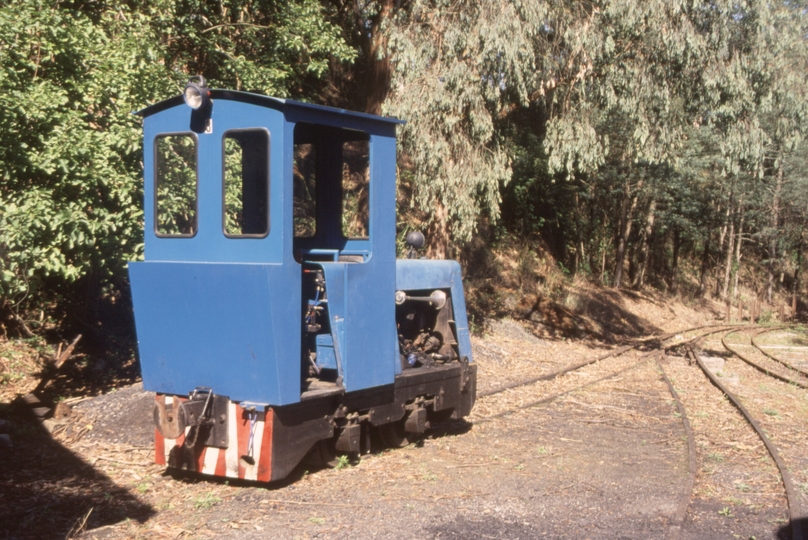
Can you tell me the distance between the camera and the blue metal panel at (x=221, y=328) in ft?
19.0

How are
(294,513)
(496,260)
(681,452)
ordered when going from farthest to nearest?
(496,260) < (681,452) < (294,513)

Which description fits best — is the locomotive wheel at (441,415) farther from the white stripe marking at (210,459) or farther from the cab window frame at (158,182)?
the cab window frame at (158,182)

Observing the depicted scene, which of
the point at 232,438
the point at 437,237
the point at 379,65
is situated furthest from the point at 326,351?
the point at 379,65

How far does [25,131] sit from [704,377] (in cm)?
1188

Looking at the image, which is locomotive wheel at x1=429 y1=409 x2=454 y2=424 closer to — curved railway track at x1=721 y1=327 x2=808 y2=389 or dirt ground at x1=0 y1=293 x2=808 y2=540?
dirt ground at x1=0 y1=293 x2=808 y2=540

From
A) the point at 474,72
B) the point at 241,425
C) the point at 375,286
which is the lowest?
the point at 241,425

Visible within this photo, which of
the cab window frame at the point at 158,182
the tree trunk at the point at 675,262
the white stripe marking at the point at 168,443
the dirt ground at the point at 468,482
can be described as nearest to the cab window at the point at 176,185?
the cab window frame at the point at 158,182

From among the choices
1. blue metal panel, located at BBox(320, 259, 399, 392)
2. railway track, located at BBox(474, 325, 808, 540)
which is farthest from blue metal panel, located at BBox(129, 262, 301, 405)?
railway track, located at BBox(474, 325, 808, 540)

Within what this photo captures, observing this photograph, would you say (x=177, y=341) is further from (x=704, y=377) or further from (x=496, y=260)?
(x=496, y=260)

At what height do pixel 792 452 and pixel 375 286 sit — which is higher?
pixel 375 286

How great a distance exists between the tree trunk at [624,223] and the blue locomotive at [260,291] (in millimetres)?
23013

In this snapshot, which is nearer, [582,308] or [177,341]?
[177,341]

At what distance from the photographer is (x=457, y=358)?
28.3 feet

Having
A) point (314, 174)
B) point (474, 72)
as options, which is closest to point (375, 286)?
point (314, 174)
